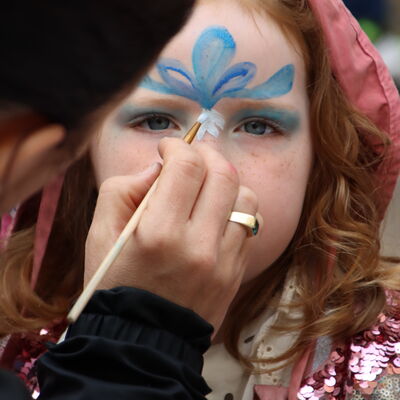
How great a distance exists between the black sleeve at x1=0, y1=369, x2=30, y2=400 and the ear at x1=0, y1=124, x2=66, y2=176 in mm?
267

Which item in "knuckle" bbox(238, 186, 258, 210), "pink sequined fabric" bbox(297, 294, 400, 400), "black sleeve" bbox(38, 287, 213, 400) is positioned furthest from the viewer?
"pink sequined fabric" bbox(297, 294, 400, 400)

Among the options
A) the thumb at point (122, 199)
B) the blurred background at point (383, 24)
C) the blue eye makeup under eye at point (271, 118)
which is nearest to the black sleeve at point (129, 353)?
the thumb at point (122, 199)

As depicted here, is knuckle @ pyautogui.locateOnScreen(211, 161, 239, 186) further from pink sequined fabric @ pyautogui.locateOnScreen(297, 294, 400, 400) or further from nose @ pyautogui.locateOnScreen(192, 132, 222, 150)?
pink sequined fabric @ pyautogui.locateOnScreen(297, 294, 400, 400)

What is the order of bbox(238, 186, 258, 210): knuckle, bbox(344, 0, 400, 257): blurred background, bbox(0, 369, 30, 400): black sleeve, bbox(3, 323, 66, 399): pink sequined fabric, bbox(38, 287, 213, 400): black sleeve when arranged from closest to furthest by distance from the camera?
bbox(0, 369, 30, 400): black sleeve → bbox(38, 287, 213, 400): black sleeve → bbox(238, 186, 258, 210): knuckle → bbox(3, 323, 66, 399): pink sequined fabric → bbox(344, 0, 400, 257): blurred background

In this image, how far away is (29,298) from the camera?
145 centimetres

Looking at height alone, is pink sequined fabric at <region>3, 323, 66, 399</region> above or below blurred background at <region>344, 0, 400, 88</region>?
below

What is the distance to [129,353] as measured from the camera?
0.90 meters

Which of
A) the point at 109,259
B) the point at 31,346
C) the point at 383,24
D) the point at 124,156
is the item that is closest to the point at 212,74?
the point at 124,156

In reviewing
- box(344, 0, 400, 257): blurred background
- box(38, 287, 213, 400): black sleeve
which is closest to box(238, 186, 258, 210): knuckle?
box(38, 287, 213, 400): black sleeve

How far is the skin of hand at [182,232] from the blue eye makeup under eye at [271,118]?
7.2 inches

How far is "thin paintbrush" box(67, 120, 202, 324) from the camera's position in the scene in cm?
80

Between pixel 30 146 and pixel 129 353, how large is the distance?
1.32ft

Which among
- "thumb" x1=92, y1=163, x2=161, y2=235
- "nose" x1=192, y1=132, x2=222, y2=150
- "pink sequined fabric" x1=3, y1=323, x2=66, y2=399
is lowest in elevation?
"pink sequined fabric" x1=3, y1=323, x2=66, y2=399

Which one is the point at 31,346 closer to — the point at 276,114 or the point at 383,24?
the point at 276,114
